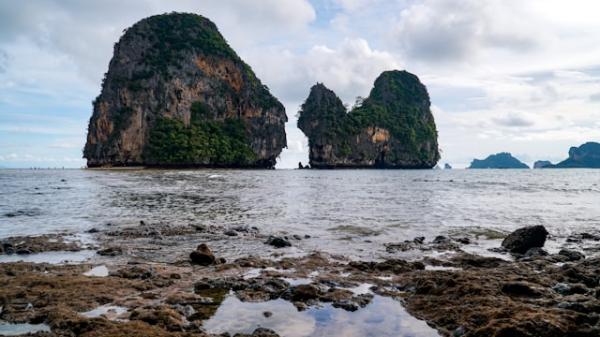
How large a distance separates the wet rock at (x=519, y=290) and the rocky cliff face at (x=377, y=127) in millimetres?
126304

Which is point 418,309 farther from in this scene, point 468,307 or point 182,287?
point 182,287

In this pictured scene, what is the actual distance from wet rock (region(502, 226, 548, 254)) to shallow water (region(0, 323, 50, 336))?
12289 mm

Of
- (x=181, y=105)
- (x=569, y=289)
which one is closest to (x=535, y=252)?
(x=569, y=289)

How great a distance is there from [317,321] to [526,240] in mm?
9129

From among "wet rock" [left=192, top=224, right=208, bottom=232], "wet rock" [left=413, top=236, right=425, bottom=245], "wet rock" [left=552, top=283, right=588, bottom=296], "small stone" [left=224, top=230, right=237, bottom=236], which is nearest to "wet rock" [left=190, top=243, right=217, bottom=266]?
"small stone" [left=224, top=230, right=237, bottom=236]

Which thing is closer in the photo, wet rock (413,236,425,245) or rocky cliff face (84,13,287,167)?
wet rock (413,236,425,245)

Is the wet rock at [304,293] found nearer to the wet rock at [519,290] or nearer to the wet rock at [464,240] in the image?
the wet rock at [519,290]

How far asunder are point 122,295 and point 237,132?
387 ft

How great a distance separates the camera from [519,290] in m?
7.79

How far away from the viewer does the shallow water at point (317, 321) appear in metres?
6.09

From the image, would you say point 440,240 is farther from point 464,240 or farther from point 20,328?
point 20,328

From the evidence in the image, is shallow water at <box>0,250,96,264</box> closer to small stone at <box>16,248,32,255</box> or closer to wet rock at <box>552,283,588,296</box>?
small stone at <box>16,248,32,255</box>

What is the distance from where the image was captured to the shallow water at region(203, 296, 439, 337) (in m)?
6.09

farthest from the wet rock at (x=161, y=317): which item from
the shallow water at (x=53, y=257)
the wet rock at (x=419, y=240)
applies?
the wet rock at (x=419, y=240)
